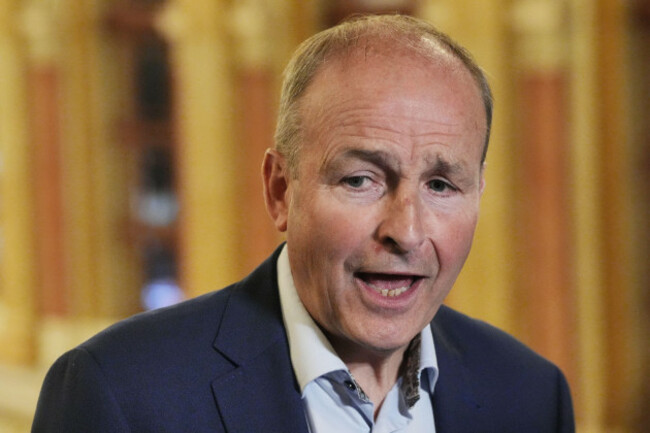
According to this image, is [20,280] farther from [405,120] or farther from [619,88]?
[405,120]

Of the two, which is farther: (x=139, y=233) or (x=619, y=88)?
(x=139, y=233)

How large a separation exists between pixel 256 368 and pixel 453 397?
1.34ft

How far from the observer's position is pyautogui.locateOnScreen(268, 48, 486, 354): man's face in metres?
1.36

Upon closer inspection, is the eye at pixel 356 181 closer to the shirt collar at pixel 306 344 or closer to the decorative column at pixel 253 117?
the shirt collar at pixel 306 344

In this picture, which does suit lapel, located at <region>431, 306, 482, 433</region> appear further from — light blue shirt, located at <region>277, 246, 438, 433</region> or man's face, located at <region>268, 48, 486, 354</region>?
man's face, located at <region>268, 48, 486, 354</region>

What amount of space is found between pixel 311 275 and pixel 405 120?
12.1 inches

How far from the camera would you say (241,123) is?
5.04m

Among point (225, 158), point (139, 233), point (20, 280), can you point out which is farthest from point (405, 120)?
point (20, 280)

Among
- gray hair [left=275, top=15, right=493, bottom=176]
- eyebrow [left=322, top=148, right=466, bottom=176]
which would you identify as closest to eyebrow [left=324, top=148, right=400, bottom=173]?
eyebrow [left=322, top=148, right=466, bottom=176]

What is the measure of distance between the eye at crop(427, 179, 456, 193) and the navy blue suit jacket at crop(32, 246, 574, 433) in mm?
378

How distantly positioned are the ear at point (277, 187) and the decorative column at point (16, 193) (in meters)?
5.00

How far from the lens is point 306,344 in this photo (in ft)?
4.83

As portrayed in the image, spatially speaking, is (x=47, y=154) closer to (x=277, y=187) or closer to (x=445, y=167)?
(x=277, y=187)

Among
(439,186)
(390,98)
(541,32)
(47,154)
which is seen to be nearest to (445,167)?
(439,186)
